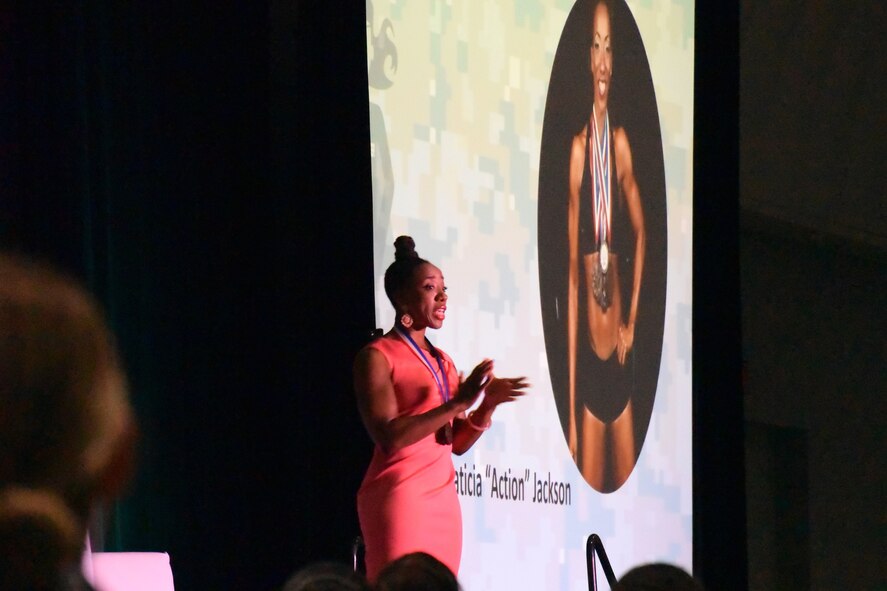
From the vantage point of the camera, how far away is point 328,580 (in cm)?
78

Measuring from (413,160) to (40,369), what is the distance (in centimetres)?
292

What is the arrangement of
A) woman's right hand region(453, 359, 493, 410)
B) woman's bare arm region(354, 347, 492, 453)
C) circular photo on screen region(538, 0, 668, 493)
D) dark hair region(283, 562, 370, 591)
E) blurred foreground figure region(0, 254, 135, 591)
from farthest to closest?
1. circular photo on screen region(538, 0, 668, 493)
2. woman's bare arm region(354, 347, 492, 453)
3. woman's right hand region(453, 359, 493, 410)
4. dark hair region(283, 562, 370, 591)
5. blurred foreground figure region(0, 254, 135, 591)

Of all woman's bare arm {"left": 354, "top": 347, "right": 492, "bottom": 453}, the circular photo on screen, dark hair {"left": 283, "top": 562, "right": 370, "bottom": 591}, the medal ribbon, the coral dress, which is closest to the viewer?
dark hair {"left": 283, "top": 562, "right": 370, "bottom": 591}

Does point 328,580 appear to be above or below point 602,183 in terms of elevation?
below

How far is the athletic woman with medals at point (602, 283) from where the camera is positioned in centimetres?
404

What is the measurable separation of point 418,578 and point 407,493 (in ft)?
6.83

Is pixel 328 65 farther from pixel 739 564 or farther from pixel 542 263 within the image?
pixel 739 564

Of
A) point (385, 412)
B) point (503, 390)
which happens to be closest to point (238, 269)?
point (385, 412)

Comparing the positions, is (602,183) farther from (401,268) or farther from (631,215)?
(401,268)

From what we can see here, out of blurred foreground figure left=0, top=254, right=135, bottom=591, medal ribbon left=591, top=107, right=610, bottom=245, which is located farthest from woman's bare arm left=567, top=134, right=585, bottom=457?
blurred foreground figure left=0, top=254, right=135, bottom=591

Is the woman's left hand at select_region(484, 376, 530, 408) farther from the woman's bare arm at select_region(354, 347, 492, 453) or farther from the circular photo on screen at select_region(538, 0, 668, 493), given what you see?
the circular photo on screen at select_region(538, 0, 668, 493)

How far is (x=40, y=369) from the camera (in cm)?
39

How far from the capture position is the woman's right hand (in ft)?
8.55

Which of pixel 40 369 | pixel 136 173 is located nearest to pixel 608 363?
pixel 136 173
